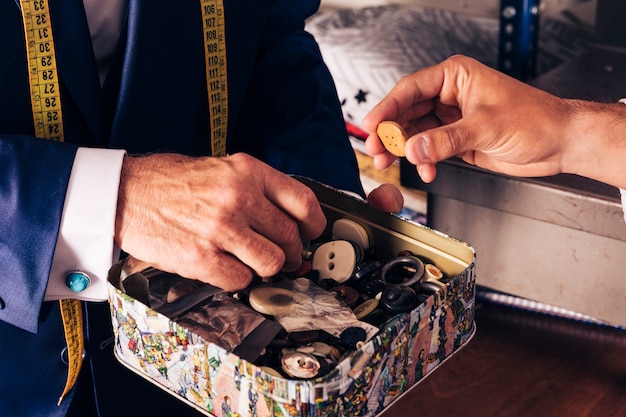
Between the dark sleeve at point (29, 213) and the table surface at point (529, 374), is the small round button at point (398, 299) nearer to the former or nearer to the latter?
the dark sleeve at point (29, 213)

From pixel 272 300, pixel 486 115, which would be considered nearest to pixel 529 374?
pixel 486 115

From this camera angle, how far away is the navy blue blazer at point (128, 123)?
761mm

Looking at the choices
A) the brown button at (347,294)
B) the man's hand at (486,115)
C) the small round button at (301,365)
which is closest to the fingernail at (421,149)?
the man's hand at (486,115)

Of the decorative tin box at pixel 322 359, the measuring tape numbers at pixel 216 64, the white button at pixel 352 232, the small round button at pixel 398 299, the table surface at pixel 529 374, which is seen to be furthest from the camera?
the table surface at pixel 529 374

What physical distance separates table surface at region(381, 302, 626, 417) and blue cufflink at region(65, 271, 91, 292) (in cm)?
50

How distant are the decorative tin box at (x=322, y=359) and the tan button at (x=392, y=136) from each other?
12 centimetres

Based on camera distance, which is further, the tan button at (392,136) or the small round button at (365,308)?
the tan button at (392,136)

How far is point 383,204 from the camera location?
2.77 ft

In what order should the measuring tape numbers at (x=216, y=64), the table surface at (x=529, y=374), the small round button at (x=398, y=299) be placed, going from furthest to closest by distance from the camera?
the table surface at (x=529, y=374) → the measuring tape numbers at (x=216, y=64) → the small round button at (x=398, y=299)

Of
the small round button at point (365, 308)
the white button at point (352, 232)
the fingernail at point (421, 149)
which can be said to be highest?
the fingernail at point (421, 149)

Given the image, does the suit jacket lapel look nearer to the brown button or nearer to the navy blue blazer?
the navy blue blazer

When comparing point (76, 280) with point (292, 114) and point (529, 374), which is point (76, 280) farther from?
point (529, 374)

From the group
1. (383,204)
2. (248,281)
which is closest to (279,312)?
(248,281)

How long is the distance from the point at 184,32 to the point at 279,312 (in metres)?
0.43
